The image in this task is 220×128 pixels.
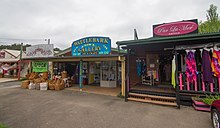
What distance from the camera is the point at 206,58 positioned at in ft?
16.6

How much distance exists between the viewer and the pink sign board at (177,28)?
691 centimetres

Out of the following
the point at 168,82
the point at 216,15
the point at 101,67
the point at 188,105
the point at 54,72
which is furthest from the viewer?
the point at 216,15

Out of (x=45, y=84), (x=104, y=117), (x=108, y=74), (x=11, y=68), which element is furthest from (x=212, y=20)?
(x=11, y=68)

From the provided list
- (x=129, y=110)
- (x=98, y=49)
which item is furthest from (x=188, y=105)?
(x=98, y=49)

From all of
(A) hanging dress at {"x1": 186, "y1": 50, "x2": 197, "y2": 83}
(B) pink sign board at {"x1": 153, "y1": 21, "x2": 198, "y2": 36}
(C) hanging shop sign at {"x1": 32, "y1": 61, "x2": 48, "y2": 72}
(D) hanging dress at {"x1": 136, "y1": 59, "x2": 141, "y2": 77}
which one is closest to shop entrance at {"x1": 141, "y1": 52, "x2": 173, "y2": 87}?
(D) hanging dress at {"x1": 136, "y1": 59, "x2": 141, "y2": 77}

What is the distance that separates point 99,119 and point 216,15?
2429 centimetres

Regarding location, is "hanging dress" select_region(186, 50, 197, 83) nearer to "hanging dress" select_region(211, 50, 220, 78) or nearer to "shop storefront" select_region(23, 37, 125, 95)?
"hanging dress" select_region(211, 50, 220, 78)

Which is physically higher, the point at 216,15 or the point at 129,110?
the point at 216,15

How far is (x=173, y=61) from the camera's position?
579cm

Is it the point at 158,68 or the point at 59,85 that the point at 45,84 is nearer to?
the point at 59,85

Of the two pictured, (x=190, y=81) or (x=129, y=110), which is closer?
(x=129, y=110)

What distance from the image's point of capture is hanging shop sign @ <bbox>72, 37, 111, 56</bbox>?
28.4ft

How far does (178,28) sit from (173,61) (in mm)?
2658

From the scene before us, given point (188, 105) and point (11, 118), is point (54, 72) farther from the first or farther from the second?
point (188, 105)
